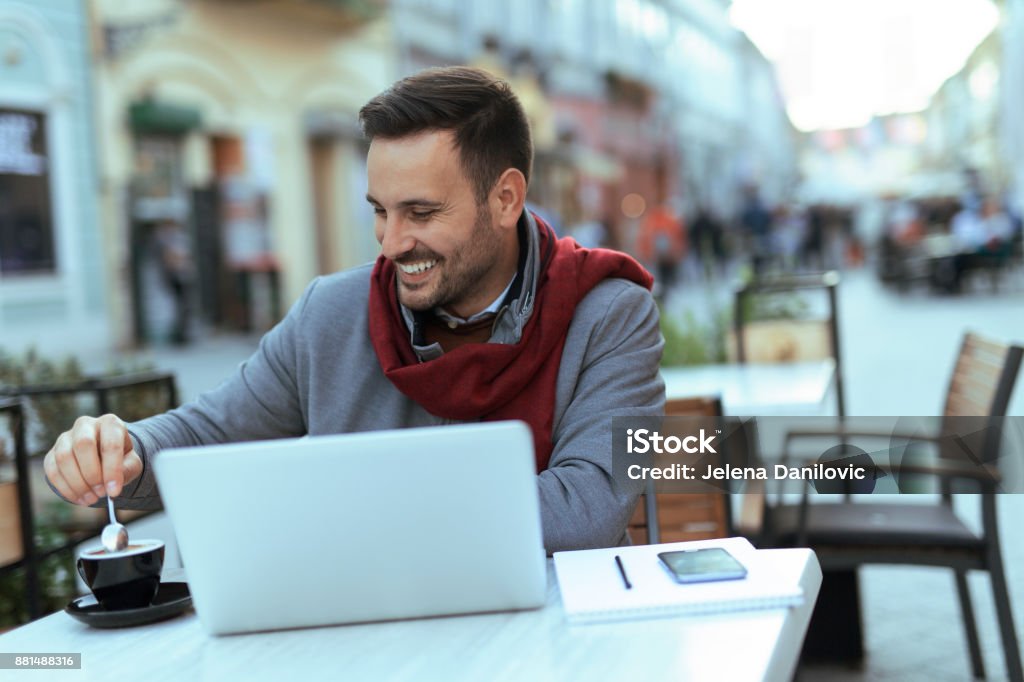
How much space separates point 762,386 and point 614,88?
88.8 ft

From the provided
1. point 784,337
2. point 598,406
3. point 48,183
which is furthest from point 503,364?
point 48,183

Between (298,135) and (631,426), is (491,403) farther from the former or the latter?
(298,135)

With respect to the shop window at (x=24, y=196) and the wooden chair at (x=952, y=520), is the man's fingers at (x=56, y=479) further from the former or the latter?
the shop window at (x=24, y=196)

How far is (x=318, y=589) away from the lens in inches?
51.0

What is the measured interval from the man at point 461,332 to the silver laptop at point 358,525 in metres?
0.40

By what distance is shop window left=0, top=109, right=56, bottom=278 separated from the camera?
1171 centimetres

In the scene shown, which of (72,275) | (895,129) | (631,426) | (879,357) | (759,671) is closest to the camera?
(759,671)

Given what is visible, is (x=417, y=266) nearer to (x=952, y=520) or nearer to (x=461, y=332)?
(x=461, y=332)

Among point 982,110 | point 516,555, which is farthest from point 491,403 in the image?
point 982,110

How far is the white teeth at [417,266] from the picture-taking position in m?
1.94

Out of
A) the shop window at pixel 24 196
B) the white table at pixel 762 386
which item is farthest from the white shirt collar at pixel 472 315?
the shop window at pixel 24 196

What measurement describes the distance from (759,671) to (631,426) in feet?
2.49

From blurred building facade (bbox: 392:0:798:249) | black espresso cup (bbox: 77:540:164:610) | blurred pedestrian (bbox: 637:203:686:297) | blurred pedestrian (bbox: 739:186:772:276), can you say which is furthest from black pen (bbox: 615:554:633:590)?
blurred pedestrian (bbox: 739:186:772:276)

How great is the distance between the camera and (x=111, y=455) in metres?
1.61
